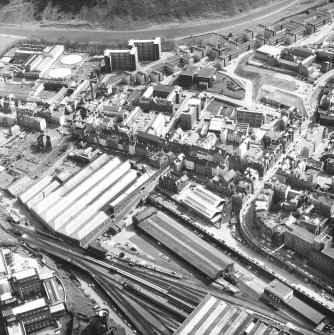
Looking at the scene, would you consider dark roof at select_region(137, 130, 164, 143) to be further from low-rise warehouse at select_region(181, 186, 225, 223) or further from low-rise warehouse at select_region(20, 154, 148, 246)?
low-rise warehouse at select_region(181, 186, 225, 223)

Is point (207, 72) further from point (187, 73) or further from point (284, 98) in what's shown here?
point (284, 98)

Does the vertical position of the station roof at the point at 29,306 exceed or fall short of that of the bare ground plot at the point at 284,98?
it falls short

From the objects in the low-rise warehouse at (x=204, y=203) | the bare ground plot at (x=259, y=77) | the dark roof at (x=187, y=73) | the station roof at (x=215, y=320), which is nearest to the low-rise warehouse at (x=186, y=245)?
the low-rise warehouse at (x=204, y=203)

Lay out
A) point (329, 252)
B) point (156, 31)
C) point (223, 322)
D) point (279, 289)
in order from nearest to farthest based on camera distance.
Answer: point (223, 322) < point (279, 289) < point (329, 252) < point (156, 31)

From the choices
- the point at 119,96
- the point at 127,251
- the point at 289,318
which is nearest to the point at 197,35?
the point at 119,96

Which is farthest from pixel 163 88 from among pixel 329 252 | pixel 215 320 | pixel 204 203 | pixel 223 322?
pixel 223 322

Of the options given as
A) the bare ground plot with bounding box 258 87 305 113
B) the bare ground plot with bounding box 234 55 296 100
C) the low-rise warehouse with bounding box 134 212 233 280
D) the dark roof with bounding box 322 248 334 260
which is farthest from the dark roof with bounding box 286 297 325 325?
the bare ground plot with bounding box 234 55 296 100

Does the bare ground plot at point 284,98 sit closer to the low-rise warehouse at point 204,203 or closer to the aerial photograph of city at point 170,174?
the aerial photograph of city at point 170,174
